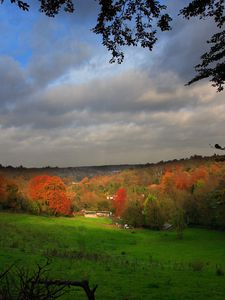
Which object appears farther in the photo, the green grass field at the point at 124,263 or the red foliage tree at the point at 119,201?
the red foliage tree at the point at 119,201

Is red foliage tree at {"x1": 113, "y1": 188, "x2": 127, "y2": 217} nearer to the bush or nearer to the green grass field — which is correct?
the bush

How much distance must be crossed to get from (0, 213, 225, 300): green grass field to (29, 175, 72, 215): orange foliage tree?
1071 inches

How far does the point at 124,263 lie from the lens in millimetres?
31953

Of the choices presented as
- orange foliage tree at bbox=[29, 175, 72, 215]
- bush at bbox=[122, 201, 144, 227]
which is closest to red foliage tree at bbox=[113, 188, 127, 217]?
orange foliage tree at bbox=[29, 175, 72, 215]

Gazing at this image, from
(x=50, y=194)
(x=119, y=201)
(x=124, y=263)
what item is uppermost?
(x=50, y=194)

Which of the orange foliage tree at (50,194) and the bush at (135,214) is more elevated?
the orange foliage tree at (50,194)

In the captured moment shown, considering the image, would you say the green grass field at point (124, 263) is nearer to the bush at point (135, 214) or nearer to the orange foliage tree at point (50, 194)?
the bush at point (135, 214)

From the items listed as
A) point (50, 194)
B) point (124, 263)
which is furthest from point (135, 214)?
point (124, 263)

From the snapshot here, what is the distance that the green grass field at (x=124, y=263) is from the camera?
65.8 ft

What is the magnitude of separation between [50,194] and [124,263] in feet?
244

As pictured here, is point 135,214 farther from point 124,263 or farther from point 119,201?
point 124,263

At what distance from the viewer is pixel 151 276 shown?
25.1 metres

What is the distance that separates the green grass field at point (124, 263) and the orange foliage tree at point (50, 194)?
2721 cm

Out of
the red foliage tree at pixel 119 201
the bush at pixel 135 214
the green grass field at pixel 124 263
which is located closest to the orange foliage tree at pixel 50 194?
the bush at pixel 135 214
